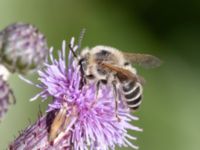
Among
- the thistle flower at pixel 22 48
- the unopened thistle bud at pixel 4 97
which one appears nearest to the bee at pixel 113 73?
the thistle flower at pixel 22 48

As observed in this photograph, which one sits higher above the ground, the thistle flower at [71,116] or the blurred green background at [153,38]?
the blurred green background at [153,38]

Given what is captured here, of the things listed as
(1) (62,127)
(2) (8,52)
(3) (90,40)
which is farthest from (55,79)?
(3) (90,40)

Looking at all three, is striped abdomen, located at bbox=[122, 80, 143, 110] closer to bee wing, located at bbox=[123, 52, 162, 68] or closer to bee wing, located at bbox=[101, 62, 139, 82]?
bee wing, located at bbox=[101, 62, 139, 82]

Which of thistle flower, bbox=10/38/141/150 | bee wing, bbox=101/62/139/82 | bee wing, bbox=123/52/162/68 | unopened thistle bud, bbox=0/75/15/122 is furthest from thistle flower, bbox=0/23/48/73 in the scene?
bee wing, bbox=123/52/162/68

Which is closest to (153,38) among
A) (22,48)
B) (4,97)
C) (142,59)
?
(142,59)

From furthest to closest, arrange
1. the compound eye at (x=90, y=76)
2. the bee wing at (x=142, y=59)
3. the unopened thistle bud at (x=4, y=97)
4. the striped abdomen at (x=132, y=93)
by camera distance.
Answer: the bee wing at (x=142, y=59)
the striped abdomen at (x=132, y=93)
the compound eye at (x=90, y=76)
the unopened thistle bud at (x=4, y=97)

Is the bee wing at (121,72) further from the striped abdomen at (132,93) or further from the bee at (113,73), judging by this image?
the striped abdomen at (132,93)

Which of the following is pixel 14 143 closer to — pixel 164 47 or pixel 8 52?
pixel 8 52
